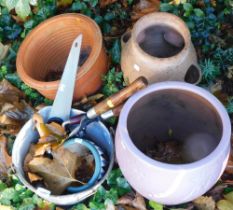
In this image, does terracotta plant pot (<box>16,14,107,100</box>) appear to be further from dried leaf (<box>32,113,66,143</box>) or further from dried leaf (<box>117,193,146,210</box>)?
dried leaf (<box>117,193,146,210</box>)

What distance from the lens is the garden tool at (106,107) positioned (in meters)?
1.59

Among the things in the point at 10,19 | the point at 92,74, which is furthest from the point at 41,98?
the point at 10,19

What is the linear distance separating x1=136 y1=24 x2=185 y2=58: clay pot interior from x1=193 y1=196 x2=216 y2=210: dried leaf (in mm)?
517

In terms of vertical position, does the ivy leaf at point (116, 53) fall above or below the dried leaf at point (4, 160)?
above

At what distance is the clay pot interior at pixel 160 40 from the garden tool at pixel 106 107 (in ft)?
0.60

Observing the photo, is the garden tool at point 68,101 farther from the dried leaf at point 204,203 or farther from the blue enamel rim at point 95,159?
the dried leaf at point 204,203

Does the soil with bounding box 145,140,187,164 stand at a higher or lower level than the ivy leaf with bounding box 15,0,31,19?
lower

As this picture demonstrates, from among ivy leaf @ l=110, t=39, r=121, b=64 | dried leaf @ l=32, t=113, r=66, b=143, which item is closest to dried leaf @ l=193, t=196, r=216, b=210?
dried leaf @ l=32, t=113, r=66, b=143

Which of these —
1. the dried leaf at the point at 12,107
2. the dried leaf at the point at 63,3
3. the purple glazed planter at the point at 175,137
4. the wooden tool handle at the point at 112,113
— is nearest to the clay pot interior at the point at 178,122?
the purple glazed planter at the point at 175,137

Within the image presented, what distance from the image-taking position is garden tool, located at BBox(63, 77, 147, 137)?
1.59 meters

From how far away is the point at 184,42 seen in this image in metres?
1.66

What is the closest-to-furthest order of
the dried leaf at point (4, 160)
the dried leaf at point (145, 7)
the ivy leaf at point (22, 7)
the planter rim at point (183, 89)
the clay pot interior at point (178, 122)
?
the planter rim at point (183, 89), the clay pot interior at point (178, 122), the ivy leaf at point (22, 7), the dried leaf at point (4, 160), the dried leaf at point (145, 7)

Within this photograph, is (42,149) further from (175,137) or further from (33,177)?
(175,137)

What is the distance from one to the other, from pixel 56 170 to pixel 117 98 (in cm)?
32
